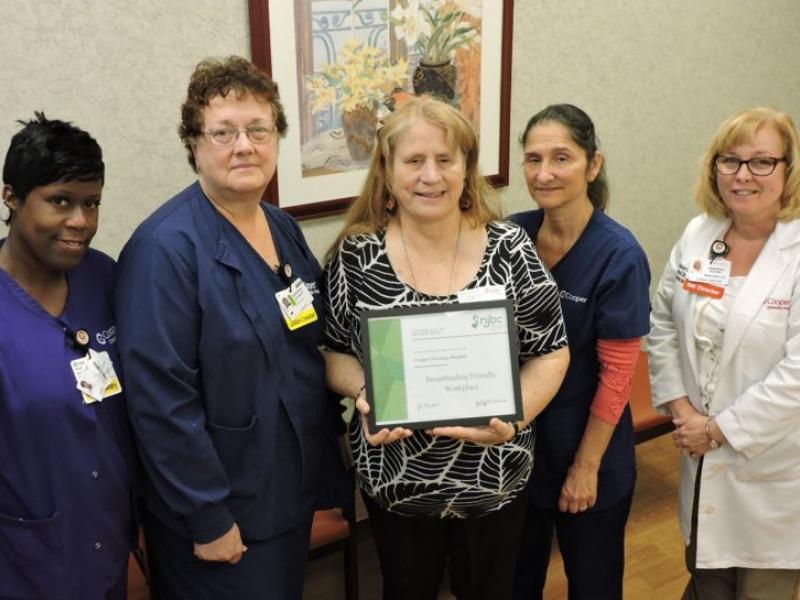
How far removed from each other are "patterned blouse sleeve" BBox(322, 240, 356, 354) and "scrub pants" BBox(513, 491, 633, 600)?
802 mm

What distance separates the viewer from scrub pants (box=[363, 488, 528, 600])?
199 centimetres

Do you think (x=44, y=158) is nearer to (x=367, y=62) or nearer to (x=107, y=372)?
(x=107, y=372)

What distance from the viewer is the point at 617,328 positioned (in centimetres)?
204

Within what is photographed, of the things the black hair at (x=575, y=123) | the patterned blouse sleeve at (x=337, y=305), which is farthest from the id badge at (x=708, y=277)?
the patterned blouse sleeve at (x=337, y=305)

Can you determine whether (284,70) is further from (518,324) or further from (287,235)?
(518,324)

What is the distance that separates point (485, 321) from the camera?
1780 millimetres

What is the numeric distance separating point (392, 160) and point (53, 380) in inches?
34.2

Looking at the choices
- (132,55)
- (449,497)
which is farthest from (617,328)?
(132,55)

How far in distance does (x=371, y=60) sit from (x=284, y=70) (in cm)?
37

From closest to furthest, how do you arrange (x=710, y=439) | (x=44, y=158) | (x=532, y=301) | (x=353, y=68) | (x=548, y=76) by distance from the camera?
Result: (x=44, y=158) → (x=532, y=301) → (x=710, y=439) → (x=353, y=68) → (x=548, y=76)

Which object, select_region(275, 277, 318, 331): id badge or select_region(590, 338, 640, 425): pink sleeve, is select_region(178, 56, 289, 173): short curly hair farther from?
select_region(590, 338, 640, 425): pink sleeve

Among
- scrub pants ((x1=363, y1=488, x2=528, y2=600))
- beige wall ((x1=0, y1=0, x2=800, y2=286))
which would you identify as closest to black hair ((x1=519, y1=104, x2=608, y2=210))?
scrub pants ((x1=363, y1=488, x2=528, y2=600))
